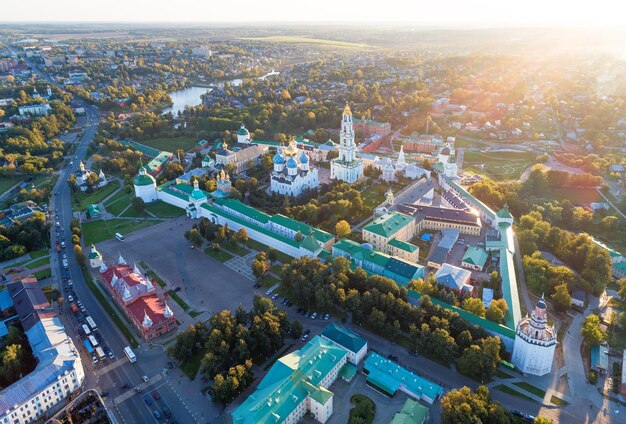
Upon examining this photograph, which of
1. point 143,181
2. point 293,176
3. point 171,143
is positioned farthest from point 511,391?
point 171,143

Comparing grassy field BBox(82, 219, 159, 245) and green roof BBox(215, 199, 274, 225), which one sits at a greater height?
green roof BBox(215, 199, 274, 225)

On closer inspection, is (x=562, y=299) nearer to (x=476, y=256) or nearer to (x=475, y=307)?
(x=475, y=307)

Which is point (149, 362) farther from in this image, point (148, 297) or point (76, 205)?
point (76, 205)

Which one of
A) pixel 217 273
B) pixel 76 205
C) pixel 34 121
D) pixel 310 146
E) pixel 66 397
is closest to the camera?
pixel 66 397

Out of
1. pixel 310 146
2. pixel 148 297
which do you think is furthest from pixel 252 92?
pixel 148 297

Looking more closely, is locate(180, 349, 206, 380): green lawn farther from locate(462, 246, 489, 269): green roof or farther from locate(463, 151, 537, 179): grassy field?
locate(463, 151, 537, 179): grassy field

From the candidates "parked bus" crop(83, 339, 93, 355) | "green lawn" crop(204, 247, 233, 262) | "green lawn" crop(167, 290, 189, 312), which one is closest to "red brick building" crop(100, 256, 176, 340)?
"green lawn" crop(167, 290, 189, 312)
